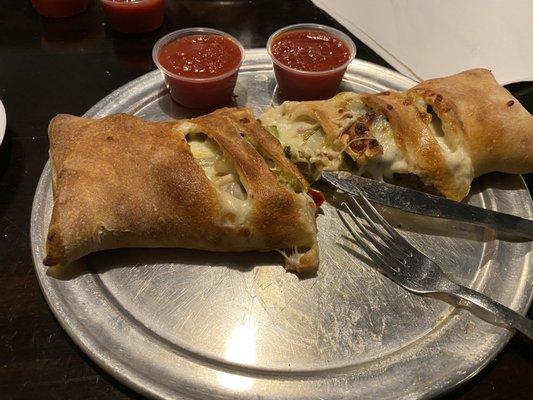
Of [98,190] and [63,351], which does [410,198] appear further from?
[63,351]

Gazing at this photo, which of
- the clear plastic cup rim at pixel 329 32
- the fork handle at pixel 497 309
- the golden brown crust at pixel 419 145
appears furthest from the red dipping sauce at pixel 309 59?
the fork handle at pixel 497 309

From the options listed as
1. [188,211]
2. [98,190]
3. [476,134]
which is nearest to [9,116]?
[98,190]

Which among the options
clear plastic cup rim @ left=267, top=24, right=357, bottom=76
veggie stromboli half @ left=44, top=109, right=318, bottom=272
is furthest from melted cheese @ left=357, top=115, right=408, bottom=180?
clear plastic cup rim @ left=267, top=24, right=357, bottom=76

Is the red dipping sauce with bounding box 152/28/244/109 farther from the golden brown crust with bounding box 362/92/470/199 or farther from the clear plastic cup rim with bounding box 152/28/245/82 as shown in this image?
the golden brown crust with bounding box 362/92/470/199

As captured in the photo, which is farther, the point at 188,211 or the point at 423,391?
the point at 188,211

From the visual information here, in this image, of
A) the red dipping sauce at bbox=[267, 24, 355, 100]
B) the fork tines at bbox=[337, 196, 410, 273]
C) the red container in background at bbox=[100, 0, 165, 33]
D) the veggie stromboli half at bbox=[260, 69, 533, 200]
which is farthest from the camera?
the red container in background at bbox=[100, 0, 165, 33]
